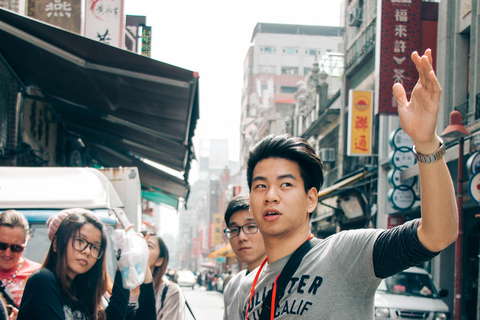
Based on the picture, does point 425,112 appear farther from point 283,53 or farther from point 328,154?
point 283,53

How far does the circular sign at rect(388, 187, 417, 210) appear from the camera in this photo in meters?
18.2

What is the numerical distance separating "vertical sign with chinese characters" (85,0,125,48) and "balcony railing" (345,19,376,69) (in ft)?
40.4

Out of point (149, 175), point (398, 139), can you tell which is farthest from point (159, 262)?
point (398, 139)

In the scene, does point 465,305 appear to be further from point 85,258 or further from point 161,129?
point 85,258

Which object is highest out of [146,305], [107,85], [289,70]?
[289,70]

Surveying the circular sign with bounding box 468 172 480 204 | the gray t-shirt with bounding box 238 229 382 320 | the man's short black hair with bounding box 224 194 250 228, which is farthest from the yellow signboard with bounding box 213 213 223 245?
the gray t-shirt with bounding box 238 229 382 320

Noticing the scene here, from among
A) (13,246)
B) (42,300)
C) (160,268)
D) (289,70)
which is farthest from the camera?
(289,70)

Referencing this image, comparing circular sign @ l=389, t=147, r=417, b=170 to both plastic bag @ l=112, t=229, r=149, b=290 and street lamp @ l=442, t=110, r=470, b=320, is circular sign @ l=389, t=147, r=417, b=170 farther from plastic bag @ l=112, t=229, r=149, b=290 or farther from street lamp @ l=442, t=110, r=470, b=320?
plastic bag @ l=112, t=229, r=149, b=290

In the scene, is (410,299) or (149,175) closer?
(410,299)

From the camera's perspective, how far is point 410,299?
12500 millimetres

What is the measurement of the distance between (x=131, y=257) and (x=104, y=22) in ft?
37.0

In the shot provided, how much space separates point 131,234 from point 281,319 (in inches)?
83.9

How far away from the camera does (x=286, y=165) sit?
8.67 feet

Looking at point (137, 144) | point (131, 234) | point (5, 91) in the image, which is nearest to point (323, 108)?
point (137, 144)
